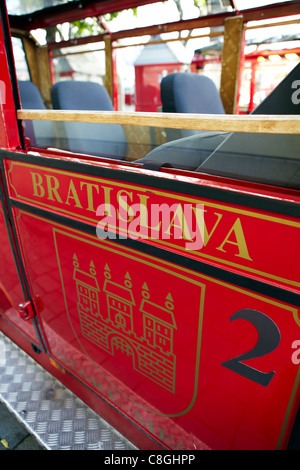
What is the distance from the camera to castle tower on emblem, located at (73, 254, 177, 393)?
0.88m

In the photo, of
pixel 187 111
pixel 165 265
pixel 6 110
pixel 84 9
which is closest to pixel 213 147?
pixel 165 265

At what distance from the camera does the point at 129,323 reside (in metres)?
0.97

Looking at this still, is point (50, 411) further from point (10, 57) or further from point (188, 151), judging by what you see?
point (10, 57)

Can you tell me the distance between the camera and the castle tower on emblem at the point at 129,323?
880 mm

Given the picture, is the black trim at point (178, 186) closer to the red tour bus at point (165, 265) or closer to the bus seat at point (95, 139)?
the red tour bus at point (165, 265)

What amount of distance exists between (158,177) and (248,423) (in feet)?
2.16

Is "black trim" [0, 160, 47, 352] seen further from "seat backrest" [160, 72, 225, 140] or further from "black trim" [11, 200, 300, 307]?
"seat backrest" [160, 72, 225, 140]

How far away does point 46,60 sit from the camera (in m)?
4.76

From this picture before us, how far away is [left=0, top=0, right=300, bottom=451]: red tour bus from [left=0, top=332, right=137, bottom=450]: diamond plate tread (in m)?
0.02

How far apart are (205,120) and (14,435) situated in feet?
4.91

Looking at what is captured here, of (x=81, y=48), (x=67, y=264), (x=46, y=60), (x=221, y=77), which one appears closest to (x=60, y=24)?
(x=81, y=48)

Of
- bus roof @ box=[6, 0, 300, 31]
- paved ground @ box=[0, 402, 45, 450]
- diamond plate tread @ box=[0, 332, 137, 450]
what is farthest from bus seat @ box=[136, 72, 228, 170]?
paved ground @ box=[0, 402, 45, 450]

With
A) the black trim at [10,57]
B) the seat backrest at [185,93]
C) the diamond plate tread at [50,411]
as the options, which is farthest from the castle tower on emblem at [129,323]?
the seat backrest at [185,93]
